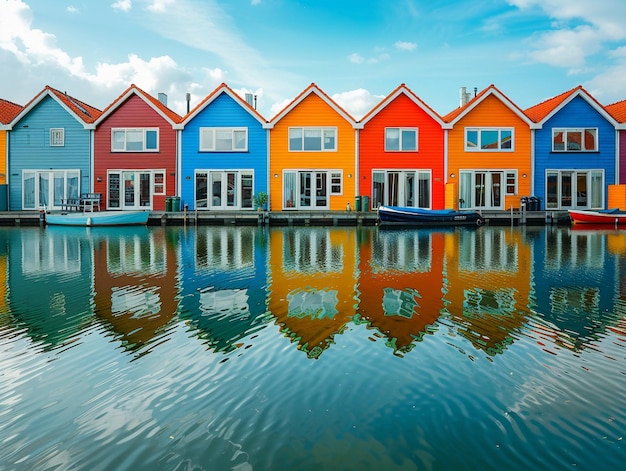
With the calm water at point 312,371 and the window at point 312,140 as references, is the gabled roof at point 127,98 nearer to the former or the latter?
the window at point 312,140

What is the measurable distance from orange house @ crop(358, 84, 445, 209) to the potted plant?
5447 mm

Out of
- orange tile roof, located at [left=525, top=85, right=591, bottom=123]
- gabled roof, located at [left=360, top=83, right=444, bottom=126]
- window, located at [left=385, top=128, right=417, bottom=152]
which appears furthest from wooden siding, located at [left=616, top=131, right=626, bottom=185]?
window, located at [left=385, top=128, right=417, bottom=152]

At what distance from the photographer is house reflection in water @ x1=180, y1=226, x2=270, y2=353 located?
6.43m

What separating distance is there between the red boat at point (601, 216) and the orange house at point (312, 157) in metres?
11.7

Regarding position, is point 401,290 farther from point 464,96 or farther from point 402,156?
point 464,96

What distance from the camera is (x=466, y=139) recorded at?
101ft

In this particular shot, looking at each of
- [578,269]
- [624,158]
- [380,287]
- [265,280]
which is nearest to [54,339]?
[265,280]

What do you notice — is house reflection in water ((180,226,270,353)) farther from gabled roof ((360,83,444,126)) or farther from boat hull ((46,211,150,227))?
gabled roof ((360,83,444,126))

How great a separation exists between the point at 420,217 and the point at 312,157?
7.76 m

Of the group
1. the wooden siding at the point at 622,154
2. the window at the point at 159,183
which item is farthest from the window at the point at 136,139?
the wooden siding at the point at 622,154

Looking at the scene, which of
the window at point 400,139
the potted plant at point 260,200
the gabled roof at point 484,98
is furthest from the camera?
the window at point 400,139

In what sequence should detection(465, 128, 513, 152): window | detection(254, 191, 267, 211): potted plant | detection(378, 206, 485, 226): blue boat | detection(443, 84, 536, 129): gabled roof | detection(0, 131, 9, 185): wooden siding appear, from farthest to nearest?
detection(0, 131, 9, 185): wooden siding
detection(465, 128, 513, 152): window
detection(443, 84, 536, 129): gabled roof
detection(254, 191, 267, 211): potted plant
detection(378, 206, 485, 226): blue boat

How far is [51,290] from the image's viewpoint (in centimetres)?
904

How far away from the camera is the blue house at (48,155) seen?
3116 cm
